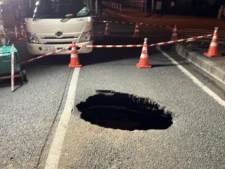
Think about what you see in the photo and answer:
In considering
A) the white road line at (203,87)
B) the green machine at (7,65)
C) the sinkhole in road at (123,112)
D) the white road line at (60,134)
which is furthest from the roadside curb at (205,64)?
the green machine at (7,65)

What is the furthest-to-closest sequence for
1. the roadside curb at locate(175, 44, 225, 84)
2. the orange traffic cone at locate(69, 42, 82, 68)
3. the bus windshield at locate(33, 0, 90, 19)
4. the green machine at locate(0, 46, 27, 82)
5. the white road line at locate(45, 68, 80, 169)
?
1. the bus windshield at locate(33, 0, 90, 19)
2. the orange traffic cone at locate(69, 42, 82, 68)
3. the roadside curb at locate(175, 44, 225, 84)
4. the green machine at locate(0, 46, 27, 82)
5. the white road line at locate(45, 68, 80, 169)

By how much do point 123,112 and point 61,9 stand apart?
4.62 meters

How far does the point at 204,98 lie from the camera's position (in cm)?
451

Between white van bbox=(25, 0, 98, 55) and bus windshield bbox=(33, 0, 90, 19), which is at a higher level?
bus windshield bbox=(33, 0, 90, 19)

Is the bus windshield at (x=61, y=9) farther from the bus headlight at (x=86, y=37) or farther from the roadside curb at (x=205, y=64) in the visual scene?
the roadside curb at (x=205, y=64)

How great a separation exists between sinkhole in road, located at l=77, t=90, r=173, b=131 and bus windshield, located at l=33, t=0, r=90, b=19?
339 centimetres

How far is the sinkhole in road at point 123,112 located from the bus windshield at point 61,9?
3.39 metres

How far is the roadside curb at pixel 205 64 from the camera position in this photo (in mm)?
5652

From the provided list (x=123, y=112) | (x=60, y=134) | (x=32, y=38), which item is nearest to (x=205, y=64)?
(x=123, y=112)

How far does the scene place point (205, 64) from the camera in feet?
21.2

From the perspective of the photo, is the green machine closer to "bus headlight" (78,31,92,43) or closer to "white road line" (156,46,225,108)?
"bus headlight" (78,31,92,43)

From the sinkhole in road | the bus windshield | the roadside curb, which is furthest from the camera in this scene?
the bus windshield

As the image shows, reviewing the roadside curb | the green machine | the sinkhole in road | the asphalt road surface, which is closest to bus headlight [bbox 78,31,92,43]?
the asphalt road surface

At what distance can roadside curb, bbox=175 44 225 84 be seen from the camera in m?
5.65
